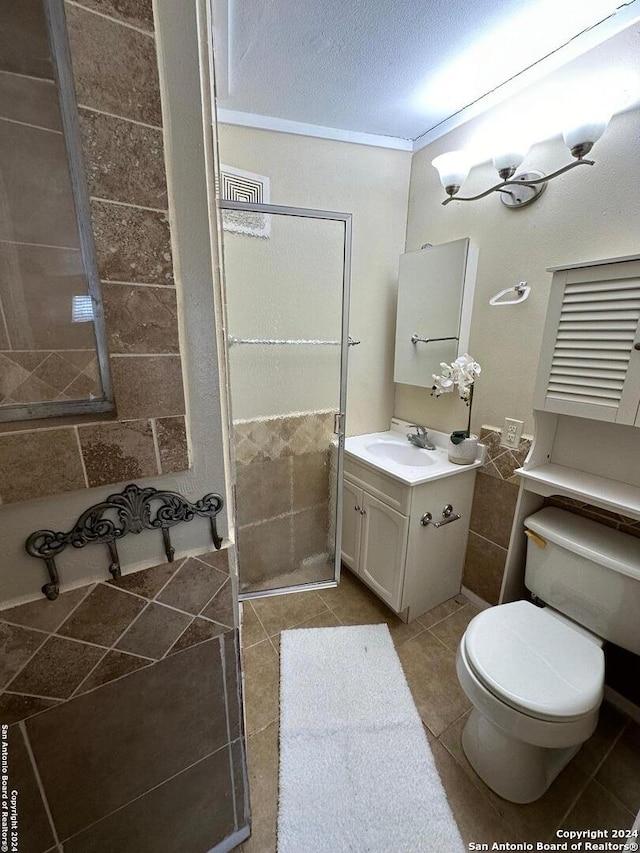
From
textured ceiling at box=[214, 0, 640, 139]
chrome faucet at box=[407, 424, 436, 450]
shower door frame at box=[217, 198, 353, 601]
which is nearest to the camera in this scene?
textured ceiling at box=[214, 0, 640, 139]

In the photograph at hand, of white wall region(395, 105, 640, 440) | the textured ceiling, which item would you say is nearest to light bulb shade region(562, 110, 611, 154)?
white wall region(395, 105, 640, 440)

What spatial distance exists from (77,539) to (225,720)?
24.1 inches

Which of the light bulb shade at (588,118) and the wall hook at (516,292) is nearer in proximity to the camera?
the light bulb shade at (588,118)

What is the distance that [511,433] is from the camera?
150cm

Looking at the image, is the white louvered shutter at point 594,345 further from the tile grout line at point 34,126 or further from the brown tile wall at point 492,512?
the tile grout line at point 34,126

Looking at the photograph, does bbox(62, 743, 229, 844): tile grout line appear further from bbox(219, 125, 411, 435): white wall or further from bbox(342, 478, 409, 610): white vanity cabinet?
bbox(219, 125, 411, 435): white wall

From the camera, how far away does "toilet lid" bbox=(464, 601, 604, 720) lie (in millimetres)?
927

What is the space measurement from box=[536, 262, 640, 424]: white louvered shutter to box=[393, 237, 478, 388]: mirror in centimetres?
44

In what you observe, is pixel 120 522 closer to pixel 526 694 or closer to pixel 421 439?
pixel 526 694

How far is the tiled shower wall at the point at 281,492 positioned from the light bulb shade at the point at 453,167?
3.82 feet

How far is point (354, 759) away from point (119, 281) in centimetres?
156

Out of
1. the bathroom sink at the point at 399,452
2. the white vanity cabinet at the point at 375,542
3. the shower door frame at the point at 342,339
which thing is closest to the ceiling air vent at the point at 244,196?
the shower door frame at the point at 342,339

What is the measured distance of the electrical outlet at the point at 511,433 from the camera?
1.48 metres

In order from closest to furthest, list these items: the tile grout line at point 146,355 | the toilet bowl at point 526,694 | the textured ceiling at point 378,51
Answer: the tile grout line at point 146,355
the toilet bowl at point 526,694
the textured ceiling at point 378,51
